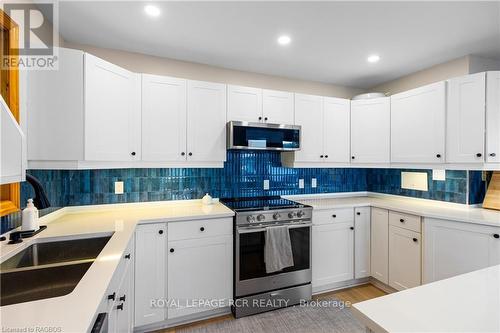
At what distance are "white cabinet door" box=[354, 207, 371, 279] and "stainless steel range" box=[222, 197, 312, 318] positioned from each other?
0.68 metres

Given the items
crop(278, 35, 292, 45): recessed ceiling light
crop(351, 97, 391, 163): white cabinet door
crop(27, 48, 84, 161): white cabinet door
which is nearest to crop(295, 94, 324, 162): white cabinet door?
crop(351, 97, 391, 163): white cabinet door

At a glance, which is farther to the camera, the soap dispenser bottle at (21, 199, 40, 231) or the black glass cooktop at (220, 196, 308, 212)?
the black glass cooktop at (220, 196, 308, 212)

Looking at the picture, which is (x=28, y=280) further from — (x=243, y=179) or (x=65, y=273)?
(x=243, y=179)

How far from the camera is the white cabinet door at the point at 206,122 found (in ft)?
7.75

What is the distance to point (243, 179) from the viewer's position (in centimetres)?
286

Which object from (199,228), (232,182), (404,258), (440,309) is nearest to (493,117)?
(404,258)

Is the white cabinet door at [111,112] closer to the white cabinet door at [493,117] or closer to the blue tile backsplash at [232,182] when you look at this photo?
the blue tile backsplash at [232,182]

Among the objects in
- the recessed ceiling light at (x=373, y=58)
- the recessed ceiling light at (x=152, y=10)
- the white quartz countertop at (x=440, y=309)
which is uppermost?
the recessed ceiling light at (x=373, y=58)

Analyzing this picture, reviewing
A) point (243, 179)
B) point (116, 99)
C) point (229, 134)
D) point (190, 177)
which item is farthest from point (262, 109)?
point (116, 99)

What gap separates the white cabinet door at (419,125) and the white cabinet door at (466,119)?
0.06 metres

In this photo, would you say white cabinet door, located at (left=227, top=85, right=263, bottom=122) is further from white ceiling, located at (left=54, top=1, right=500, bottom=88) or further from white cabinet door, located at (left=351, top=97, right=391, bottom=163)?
white cabinet door, located at (left=351, top=97, right=391, bottom=163)

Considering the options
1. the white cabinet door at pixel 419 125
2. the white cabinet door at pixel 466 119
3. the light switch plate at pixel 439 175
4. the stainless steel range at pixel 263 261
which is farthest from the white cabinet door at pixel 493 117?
the stainless steel range at pixel 263 261

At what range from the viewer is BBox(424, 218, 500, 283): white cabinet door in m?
1.90

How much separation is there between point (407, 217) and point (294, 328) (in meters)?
1.55
